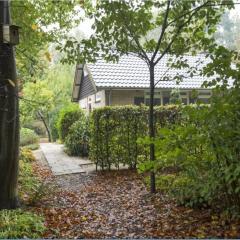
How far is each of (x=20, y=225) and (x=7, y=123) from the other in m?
1.63

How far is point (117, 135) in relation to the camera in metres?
9.77

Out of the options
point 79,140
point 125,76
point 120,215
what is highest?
point 125,76

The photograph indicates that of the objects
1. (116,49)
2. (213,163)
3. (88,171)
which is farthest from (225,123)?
(88,171)

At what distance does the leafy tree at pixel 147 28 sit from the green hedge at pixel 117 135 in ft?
9.72

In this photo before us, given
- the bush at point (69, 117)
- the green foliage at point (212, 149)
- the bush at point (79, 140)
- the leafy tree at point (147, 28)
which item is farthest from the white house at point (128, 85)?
the green foliage at point (212, 149)

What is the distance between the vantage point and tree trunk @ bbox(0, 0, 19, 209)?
17.4 feet

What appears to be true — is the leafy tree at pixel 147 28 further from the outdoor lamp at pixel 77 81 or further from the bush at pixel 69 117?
the outdoor lamp at pixel 77 81

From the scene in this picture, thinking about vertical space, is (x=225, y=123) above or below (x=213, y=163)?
above

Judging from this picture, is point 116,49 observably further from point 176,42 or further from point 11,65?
point 11,65

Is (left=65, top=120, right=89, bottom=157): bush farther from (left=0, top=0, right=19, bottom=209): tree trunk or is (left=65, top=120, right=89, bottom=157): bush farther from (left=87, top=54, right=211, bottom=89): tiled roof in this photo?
(left=0, top=0, right=19, bottom=209): tree trunk

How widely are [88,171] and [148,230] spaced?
5.46 metres

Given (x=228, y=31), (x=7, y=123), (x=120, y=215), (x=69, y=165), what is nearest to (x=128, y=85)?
(x=69, y=165)

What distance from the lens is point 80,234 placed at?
15.4 ft

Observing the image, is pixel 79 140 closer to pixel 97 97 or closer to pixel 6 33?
pixel 97 97
